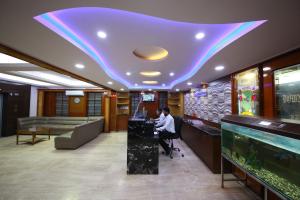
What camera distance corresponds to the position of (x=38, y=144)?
5551mm

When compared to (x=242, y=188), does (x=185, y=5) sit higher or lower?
higher

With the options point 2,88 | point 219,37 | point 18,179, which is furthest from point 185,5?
point 2,88

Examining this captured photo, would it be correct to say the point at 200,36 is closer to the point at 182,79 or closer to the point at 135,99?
the point at 182,79

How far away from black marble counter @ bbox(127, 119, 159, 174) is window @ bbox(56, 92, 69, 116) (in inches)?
286

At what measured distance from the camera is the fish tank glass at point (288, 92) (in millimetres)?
2086

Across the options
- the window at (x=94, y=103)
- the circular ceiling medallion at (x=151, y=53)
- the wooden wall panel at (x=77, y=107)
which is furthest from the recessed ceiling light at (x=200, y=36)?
the wooden wall panel at (x=77, y=107)

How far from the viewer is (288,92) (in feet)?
7.27

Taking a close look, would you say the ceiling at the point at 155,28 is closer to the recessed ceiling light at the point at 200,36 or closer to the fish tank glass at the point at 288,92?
the recessed ceiling light at the point at 200,36

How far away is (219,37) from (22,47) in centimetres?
301

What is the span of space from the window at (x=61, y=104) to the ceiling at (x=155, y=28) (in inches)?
265

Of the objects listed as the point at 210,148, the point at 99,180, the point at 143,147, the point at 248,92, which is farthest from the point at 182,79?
the point at 99,180

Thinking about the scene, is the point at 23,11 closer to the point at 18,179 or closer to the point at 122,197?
the point at 122,197

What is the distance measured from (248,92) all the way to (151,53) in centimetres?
223

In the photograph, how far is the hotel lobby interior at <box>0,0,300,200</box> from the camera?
139 cm
